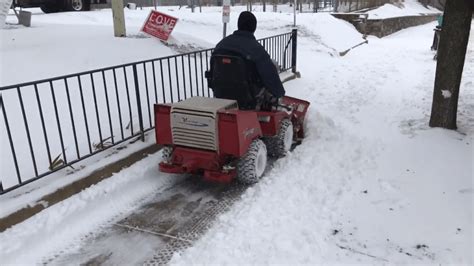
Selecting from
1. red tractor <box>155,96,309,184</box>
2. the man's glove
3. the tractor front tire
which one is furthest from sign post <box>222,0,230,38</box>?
the tractor front tire

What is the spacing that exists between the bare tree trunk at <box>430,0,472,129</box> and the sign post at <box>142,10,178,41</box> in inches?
209

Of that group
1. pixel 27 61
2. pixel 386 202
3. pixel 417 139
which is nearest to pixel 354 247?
pixel 386 202

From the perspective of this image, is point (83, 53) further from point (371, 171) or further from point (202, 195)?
point (371, 171)

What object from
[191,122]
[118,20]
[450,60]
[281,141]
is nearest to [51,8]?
[118,20]

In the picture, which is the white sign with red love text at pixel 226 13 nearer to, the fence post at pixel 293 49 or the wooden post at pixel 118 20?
the fence post at pixel 293 49

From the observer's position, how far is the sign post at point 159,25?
8508 mm

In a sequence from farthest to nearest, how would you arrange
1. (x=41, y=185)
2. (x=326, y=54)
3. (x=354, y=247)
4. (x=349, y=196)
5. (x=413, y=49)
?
(x=413, y=49) → (x=326, y=54) → (x=349, y=196) → (x=41, y=185) → (x=354, y=247)

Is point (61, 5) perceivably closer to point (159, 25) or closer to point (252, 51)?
point (159, 25)

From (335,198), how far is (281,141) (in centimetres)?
113

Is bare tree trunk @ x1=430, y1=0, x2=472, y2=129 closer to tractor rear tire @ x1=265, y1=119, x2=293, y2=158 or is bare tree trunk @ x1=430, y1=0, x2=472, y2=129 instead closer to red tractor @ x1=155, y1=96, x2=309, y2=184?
tractor rear tire @ x1=265, y1=119, x2=293, y2=158

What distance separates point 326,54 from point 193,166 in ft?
33.8

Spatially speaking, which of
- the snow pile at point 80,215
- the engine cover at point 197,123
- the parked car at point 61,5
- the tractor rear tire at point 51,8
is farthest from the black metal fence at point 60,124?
the tractor rear tire at point 51,8

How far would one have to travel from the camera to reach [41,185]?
375 centimetres

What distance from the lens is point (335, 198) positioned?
13.1 feet
